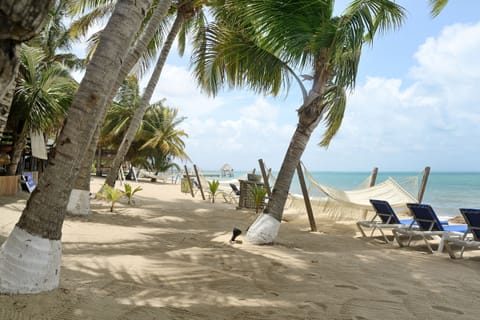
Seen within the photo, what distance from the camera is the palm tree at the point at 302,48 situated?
4.82m

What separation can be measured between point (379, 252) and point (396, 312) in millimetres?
2770

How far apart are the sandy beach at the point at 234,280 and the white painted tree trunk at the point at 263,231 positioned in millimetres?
146

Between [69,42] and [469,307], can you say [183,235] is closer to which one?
[469,307]

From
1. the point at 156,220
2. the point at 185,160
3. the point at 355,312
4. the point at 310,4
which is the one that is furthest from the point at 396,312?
the point at 185,160

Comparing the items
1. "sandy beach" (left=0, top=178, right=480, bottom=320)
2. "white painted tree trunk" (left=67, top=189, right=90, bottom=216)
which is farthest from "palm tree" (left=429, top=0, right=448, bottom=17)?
"white painted tree trunk" (left=67, top=189, right=90, bottom=216)

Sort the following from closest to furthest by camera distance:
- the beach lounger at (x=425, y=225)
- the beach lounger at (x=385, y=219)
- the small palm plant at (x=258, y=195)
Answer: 1. the beach lounger at (x=425, y=225)
2. the beach lounger at (x=385, y=219)
3. the small palm plant at (x=258, y=195)

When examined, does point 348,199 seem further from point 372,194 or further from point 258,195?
point 258,195

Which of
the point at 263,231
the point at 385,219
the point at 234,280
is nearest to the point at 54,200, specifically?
the point at 234,280

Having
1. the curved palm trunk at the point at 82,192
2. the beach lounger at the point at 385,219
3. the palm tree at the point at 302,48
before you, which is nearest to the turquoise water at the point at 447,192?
the beach lounger at the point at 385,219

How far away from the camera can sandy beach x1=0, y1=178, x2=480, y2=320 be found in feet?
7.27

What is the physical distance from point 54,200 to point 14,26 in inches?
53.5

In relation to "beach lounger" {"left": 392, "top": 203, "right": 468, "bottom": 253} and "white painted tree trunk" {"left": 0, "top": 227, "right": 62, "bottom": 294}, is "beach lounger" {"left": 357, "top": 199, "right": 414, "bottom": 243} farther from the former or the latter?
"white painted tree trunk" {"left": 0, "top": 227, "right": 62, "bottom": 294}

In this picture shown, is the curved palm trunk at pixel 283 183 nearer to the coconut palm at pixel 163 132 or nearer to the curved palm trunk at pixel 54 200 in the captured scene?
the curved palm trunk at pixel 54 200

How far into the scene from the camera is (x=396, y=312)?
2471 mm
